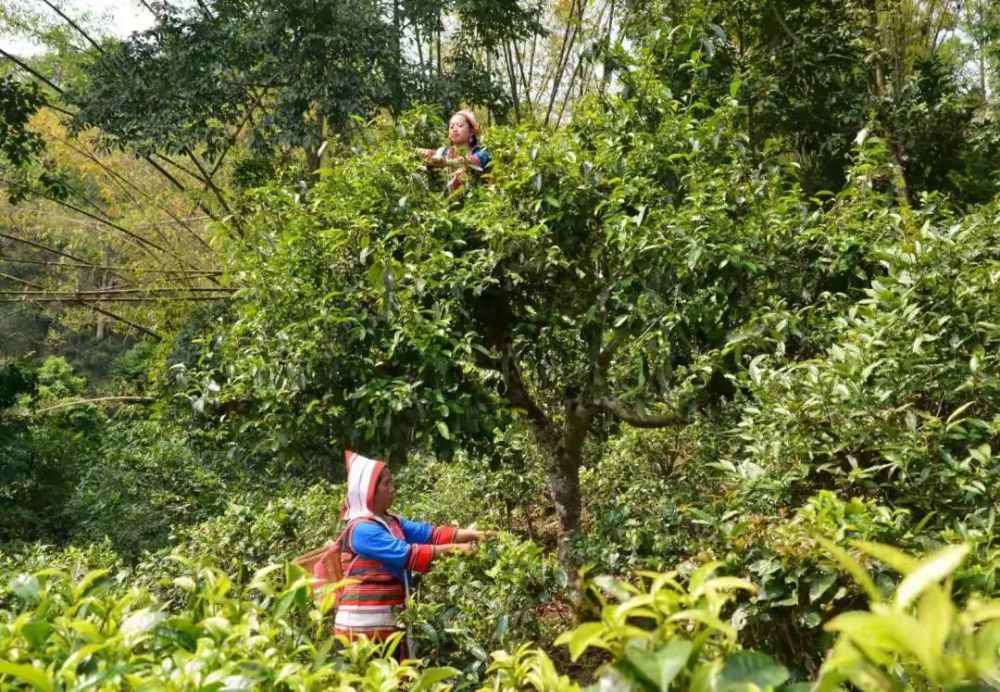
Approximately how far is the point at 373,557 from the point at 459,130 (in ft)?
5.78

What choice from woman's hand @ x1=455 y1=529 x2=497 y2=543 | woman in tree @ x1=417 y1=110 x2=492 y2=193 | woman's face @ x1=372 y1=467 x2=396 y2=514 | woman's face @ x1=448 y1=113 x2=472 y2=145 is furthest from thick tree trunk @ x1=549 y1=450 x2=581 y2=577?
woman's face @ x1=448 y1=113 x2=472 y2=145

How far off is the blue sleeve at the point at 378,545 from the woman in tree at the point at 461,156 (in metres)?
1.37

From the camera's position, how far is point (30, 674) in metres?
0.84

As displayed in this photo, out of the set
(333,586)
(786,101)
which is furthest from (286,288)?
(786,101)

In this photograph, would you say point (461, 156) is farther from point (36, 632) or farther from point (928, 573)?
point (928, 573)

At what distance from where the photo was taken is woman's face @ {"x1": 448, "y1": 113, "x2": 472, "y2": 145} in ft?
10.5

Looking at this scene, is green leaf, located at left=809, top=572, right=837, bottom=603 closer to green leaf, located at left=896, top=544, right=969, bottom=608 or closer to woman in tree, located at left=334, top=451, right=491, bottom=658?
green leaf, located at left=896, top=544, right=969, bottom=608

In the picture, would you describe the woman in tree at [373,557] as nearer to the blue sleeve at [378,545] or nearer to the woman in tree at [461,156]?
the blue sleeve at [378,545]

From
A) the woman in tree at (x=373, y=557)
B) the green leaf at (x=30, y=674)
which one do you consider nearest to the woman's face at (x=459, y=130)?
the woman in tree at (x=373, y=557)

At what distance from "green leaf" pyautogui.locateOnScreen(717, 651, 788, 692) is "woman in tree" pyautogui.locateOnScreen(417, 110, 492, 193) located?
7.88 feet

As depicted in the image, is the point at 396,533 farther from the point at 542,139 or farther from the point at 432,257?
the point at 542,139

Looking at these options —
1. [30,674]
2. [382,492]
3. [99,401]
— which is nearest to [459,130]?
[382,492]

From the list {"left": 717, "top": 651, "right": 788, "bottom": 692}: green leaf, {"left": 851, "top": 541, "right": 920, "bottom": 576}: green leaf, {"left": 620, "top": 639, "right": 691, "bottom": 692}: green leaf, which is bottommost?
{"left": 717, "top": 651, "right": 788, "bottom": 692}: green leaf

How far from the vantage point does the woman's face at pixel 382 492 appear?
2.47 metres
